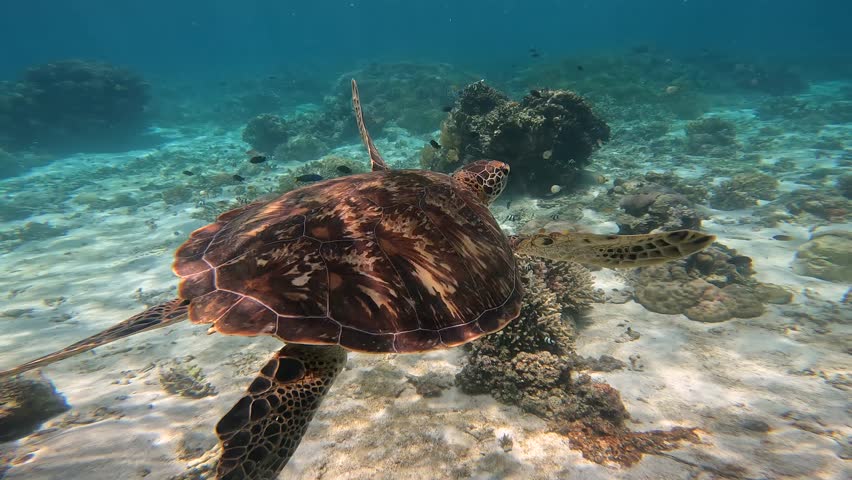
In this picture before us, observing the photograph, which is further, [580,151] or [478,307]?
[580,151]

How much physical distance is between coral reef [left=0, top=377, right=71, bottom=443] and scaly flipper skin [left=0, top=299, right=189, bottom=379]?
1457 mm

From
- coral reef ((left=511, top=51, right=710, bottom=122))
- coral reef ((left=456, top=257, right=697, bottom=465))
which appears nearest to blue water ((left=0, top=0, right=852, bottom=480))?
coral reef ((left=456, top=257, right=697, bottom=465))

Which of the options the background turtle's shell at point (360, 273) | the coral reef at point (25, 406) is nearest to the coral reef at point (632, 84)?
the background turtle's shell at point (360, 273)

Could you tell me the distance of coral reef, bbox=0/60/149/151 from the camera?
1902cm

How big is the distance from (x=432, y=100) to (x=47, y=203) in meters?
19.6

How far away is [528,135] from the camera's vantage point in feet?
27.9

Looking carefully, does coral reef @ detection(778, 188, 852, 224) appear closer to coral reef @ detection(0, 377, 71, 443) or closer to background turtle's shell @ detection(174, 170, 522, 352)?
background turtle's shell @ detection(174, 170, 522, 352)

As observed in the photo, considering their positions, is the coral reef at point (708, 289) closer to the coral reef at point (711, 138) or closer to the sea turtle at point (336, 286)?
the sea turtle at point (336, 286)

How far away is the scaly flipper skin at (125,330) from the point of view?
7.22ft

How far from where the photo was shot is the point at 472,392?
3.66 metres

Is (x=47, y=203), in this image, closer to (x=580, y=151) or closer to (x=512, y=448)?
(x=512, y=448)

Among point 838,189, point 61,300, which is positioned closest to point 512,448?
point 61,300

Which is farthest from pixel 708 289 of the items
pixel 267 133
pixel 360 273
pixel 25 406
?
pixel 267 133

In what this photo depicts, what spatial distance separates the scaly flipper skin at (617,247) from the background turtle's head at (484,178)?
1434 millimetres
